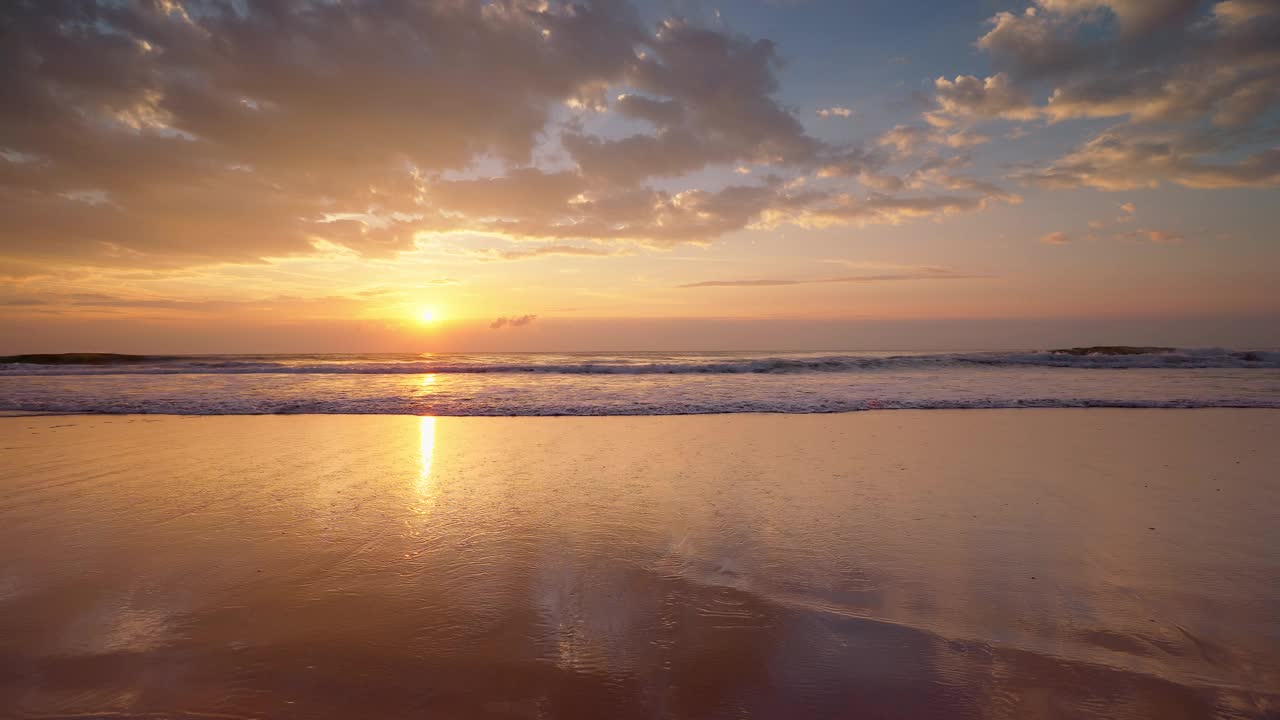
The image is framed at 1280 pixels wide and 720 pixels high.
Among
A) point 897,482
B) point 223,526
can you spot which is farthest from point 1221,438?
point 223,526

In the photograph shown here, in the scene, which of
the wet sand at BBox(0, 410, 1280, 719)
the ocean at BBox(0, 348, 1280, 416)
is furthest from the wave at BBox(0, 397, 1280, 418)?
the wet sand at BBox(0, 410, 1280, 719)

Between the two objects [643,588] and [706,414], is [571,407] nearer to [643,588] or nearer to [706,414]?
[706,414]

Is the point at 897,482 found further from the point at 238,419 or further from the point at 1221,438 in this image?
the point at 238,419

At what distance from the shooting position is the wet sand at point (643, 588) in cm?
255

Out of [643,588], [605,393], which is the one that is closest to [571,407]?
[605,393]

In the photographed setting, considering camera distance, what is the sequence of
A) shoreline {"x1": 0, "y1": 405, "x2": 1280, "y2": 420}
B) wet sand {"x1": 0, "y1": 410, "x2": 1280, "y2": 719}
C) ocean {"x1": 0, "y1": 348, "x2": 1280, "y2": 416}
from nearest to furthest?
wet sand {"x1": 0, "y1": 410, "x2": 1280, "y2": 719} < shoreline {"x1": 0, "y1": 405, "x2": 1280, "y2": 420} < ocean {"x1": 0, "y1": 348, "x2": 1280, "y2": 416}

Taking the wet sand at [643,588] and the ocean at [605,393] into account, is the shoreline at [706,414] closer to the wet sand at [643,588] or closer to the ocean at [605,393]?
the ocean at [605,393]

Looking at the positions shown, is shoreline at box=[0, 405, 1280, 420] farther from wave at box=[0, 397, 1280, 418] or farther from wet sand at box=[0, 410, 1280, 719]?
wet sand at box=[0, 410, 1280, 719]

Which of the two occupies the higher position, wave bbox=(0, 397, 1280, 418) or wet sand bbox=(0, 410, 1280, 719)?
wave bbox=(0, 397, 1280, 418)

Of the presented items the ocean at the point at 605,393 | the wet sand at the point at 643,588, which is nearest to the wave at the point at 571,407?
the ocean at the point at 605,393

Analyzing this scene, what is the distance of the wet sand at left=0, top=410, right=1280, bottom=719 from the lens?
2.55m

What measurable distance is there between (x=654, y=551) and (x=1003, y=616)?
7.22 ft

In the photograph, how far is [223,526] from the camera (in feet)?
15.8

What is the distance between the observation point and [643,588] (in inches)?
141
